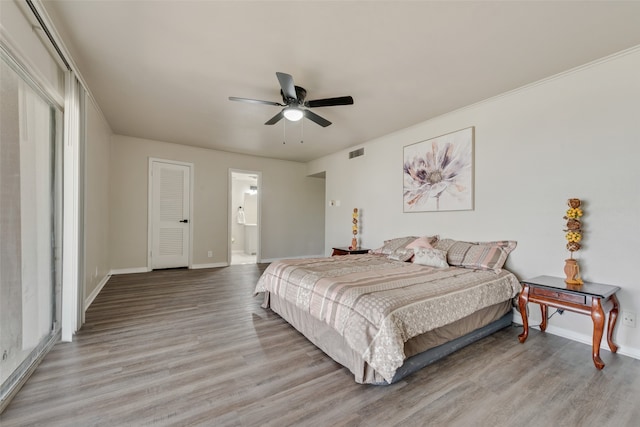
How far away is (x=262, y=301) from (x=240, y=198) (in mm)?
5480

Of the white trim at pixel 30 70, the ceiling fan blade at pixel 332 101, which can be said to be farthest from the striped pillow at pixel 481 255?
the white trim at pixel 30 70

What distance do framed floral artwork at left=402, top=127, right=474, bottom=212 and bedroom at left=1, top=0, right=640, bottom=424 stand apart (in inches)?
4.4

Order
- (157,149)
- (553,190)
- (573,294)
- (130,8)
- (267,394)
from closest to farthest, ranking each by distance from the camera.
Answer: (267,394), (130,8), (573,294), (553,190), (157,149)

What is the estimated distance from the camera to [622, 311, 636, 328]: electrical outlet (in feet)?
7.41

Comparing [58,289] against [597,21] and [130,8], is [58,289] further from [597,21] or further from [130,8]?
[597,21]

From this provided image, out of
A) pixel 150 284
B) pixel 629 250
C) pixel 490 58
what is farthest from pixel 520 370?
pixel 150 284

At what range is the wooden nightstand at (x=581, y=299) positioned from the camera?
2.06m

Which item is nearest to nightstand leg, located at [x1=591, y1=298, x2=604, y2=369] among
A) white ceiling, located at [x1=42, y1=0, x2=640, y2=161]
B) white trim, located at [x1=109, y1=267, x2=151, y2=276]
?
white ceiling, located at [x1=42, y1=0, x2=640, y2=161]

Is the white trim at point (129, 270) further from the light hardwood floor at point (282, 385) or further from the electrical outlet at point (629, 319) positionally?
the electrical outlet at point (629, 319)

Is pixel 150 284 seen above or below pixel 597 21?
below

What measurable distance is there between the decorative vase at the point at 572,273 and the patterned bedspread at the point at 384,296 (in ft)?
1.49

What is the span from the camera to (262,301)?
3.56 m

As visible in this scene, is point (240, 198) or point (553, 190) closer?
point (553, 190)

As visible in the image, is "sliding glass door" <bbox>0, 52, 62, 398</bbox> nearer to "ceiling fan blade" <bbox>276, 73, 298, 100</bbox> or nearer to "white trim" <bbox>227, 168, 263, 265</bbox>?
"ceiling fan blade" <bbox>276, 73, 298, 100</bbox>
